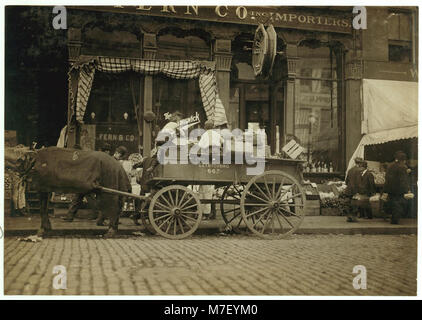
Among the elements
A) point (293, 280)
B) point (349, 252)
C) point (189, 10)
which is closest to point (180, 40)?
point (189, 10)

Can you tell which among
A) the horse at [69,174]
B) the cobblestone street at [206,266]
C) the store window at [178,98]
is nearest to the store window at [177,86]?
the store window at [178,98]

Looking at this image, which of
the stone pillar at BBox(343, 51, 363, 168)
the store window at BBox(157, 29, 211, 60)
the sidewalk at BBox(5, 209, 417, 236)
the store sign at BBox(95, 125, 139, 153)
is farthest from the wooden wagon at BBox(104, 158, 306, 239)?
the store window at BBox(157, 29, 211, 60)

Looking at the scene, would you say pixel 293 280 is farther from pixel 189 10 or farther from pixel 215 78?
pixel 189 10

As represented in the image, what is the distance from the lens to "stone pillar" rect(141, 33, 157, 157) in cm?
948

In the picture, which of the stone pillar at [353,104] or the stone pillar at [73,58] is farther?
the stone pillar at [353,104]

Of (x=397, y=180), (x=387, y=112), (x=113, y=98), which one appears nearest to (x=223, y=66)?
(x=113, y=98)

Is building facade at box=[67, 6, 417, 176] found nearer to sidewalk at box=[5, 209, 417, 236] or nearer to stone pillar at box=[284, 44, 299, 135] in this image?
stone pillar at box=[284, 44, 299, 135]

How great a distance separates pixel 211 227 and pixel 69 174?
2664mm

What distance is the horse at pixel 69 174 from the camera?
6.68 m

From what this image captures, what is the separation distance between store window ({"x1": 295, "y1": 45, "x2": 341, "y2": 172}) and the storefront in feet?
0.08

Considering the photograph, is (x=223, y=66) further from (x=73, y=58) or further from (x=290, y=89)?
(x=73, y=58)

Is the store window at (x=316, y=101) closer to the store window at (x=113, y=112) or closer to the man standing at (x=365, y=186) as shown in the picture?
the man standing at (x=365, y=186)

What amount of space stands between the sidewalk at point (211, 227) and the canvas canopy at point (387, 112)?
1.71 metres

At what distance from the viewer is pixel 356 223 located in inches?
341
